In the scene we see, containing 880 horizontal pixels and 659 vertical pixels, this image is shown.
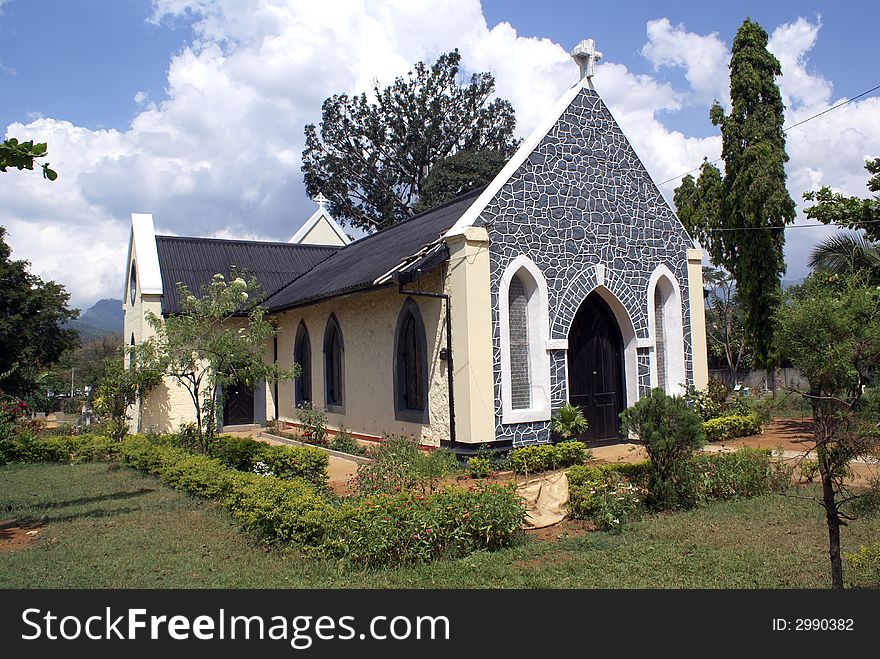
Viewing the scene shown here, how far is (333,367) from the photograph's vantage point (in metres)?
18.3

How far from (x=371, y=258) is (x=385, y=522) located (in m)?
11.2

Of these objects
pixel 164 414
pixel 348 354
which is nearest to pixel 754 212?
pixel 348 354

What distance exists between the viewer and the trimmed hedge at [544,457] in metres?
11.7

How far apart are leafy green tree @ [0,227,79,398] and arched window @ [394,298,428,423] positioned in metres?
21.0

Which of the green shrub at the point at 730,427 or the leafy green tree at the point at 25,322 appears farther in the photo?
the leafy green tree at the point at 25,322

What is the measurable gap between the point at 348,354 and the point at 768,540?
1144cm

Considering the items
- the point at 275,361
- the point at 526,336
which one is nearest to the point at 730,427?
the point at 526,336

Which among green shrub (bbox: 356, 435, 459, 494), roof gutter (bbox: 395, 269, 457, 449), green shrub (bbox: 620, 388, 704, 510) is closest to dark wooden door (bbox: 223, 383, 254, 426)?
roof gutter (bbox: 395, 269, 457, 449)

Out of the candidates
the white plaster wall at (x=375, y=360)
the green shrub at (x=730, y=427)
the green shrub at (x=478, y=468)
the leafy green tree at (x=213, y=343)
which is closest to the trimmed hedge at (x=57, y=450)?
the leafy green tree at (x=213, y=343)

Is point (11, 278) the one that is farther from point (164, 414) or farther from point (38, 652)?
point (38, 652)

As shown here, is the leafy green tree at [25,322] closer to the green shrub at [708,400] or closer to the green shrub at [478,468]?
the green shrub at [478,468]

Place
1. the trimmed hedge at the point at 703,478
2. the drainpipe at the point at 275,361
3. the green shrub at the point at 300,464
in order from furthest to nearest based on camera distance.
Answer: the drainpipe at the point at 275,361 → the green shrub at the point at 300,464 → the trimmed hedge at the point at 703,478

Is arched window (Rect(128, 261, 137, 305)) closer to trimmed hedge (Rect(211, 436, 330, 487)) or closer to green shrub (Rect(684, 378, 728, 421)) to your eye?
trimmed hedge (Rect(211, 436, 330, 487))

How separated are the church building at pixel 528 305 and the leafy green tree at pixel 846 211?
12.5 ft
